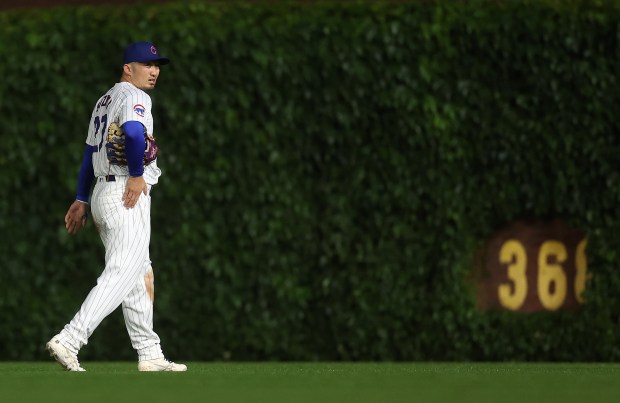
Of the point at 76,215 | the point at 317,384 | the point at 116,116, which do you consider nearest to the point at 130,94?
the point at 116,116

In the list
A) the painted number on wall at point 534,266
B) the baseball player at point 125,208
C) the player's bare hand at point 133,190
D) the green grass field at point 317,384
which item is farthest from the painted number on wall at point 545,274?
the player's bare hand at point 133,190

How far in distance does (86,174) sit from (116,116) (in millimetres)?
564

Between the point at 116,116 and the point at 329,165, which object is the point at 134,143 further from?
the point at 329,165

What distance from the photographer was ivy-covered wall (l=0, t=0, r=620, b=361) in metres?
11.9

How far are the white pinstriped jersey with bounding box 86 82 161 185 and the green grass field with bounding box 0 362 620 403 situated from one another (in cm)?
119

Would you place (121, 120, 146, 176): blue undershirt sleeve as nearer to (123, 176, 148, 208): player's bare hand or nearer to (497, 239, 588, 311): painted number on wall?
(123, 176, 148, 208): player's bare hand

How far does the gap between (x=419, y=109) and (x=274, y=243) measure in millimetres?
1494

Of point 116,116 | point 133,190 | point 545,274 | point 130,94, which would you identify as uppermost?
point 130,94

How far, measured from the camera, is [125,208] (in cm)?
912

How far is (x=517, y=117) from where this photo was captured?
12.0 meters

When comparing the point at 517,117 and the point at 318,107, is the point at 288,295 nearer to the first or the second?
the point at 318,107

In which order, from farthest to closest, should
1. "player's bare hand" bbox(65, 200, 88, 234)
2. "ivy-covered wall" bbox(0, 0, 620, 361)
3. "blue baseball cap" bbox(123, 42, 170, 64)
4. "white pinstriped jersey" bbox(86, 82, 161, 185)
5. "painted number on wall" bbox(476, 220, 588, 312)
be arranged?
"painted number on wall" bbox(476, 220, 588, 312) < "ivy-covered wall" bbox(0, 0, 620, 361) < "player's bare hand" bbox(65, 200, 88, 234) < "blue baseball cap" bbox(123, 42, 170, 64) < "white pinstriped jersey" bbox(86, 82, 161, 185)

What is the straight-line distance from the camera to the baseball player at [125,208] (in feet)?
29.4

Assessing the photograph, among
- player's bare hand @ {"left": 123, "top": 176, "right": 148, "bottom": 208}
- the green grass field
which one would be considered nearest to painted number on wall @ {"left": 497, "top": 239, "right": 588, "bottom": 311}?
the green grass field
